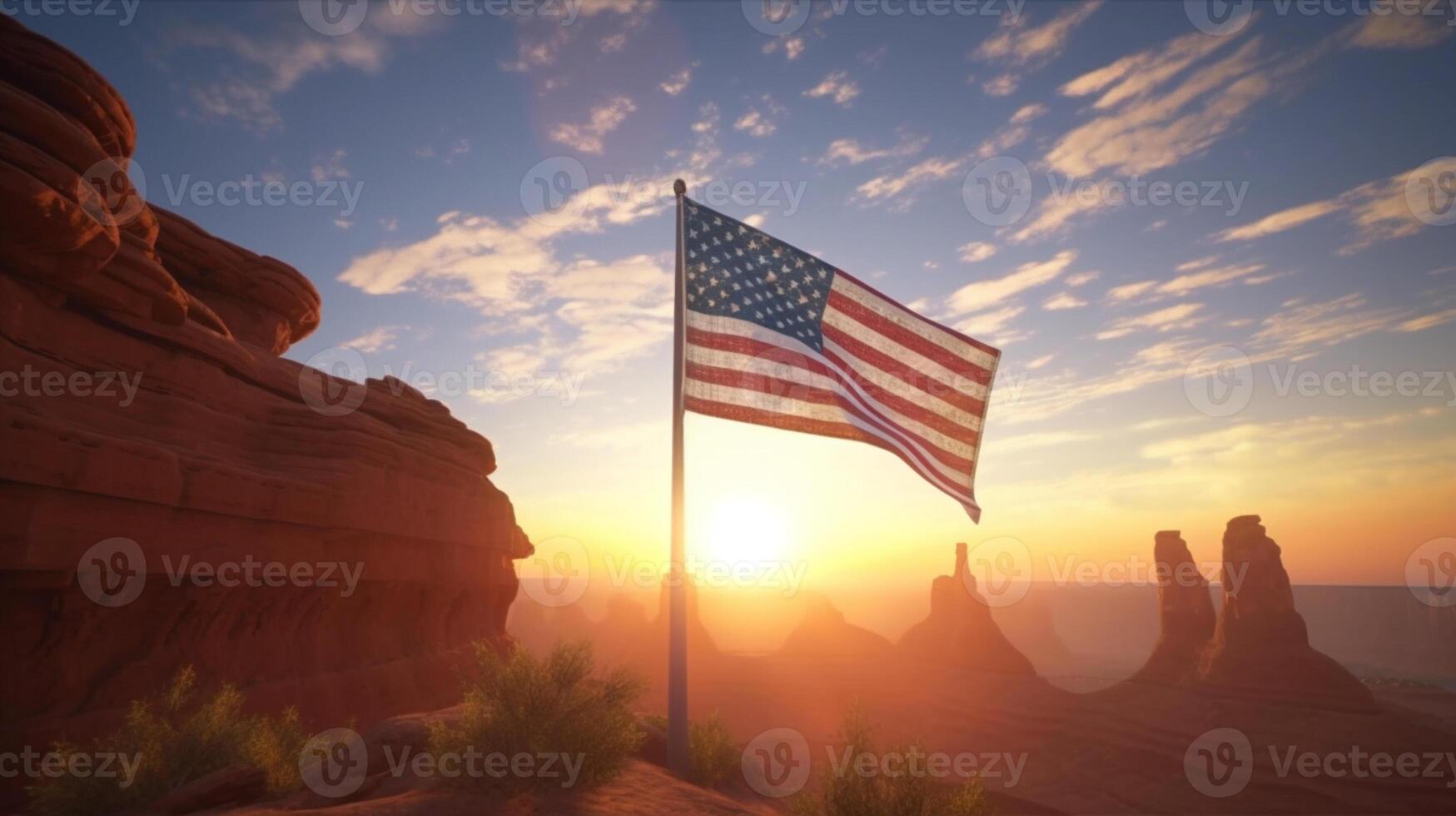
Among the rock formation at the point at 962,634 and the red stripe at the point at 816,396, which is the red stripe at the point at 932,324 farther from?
the rock formation at the point at 962,634

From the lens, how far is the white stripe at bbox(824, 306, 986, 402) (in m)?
13.0

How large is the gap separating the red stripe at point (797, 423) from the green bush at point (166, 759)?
736 cm

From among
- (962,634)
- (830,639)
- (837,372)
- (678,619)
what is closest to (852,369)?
(837,372)

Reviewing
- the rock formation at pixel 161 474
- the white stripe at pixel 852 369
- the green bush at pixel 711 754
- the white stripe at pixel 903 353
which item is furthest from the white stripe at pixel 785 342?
the rock formation at pixel 161 474

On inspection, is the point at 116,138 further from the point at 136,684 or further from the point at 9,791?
the point at 9,791

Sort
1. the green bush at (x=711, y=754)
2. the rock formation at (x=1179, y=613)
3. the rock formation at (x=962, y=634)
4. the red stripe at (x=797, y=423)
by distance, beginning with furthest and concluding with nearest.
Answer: the rock formation at (x=962, y=634)
the rock formation at (x=1179, y=613)
the green bush at (x=711, y=754)
the red stripe at (x=797, y=423)

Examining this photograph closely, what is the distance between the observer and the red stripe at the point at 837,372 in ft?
38.2

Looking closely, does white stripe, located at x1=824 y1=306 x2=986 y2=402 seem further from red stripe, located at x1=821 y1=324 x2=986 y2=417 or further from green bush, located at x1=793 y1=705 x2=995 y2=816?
green bush, located at x1=793 y1=705 x2=995 y2=816

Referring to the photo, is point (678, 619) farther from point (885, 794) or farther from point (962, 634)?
point (962, 634)

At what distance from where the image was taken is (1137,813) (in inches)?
1314

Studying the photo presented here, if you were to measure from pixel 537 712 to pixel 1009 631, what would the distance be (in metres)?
189

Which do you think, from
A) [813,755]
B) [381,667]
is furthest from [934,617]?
[381,667]

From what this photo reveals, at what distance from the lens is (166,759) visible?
8.31 metres

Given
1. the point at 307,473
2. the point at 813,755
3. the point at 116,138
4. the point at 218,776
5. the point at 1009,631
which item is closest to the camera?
the point at 218,776
